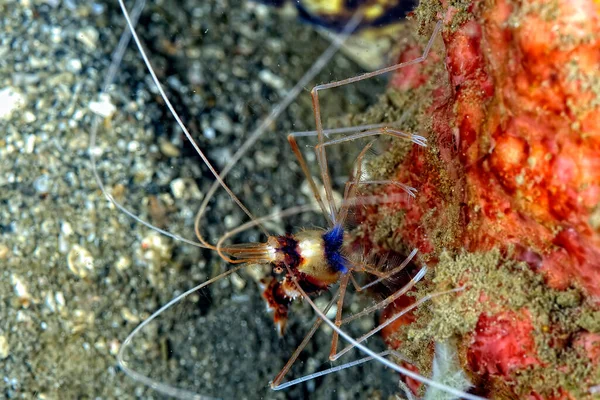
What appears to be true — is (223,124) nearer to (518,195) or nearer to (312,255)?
(312,255)

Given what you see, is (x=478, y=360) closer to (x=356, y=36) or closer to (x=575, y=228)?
(x=575, y=228)

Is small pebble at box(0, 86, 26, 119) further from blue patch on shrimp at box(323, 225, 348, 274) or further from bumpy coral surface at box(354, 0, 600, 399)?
bumpy coral surface at box(354, 0, 600, 399)

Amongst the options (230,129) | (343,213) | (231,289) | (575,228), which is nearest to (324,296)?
(231,289)

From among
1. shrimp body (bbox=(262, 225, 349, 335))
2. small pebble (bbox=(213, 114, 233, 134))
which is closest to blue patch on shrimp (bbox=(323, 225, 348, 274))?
shrimp body (bbox=(262, 225, 349, 335))

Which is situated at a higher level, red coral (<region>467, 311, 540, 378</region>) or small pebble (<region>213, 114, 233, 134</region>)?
red coral (<region>467, 311, 540, 378</region>)

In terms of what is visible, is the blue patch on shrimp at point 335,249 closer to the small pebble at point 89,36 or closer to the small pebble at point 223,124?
the small pebble at point 223,124

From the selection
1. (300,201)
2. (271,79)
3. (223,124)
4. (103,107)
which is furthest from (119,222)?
(271,79)
